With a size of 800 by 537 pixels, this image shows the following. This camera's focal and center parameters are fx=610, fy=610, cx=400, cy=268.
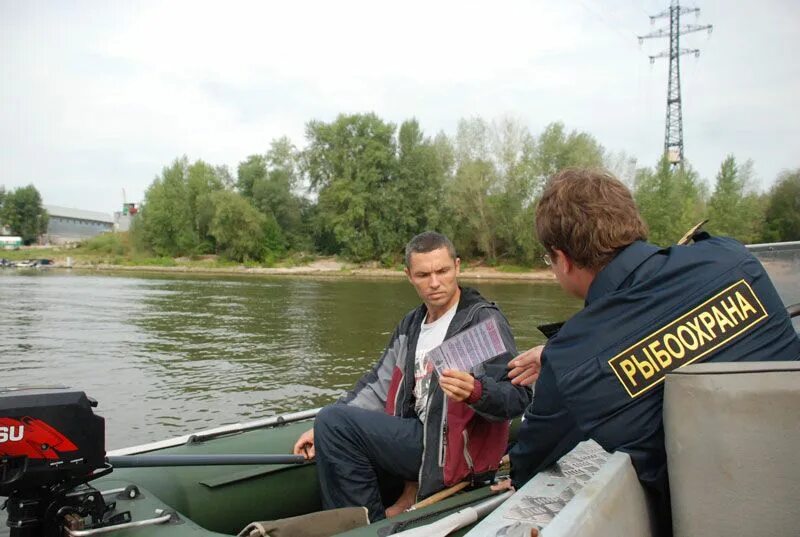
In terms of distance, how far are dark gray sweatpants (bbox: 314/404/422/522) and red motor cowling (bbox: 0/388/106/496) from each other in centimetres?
89

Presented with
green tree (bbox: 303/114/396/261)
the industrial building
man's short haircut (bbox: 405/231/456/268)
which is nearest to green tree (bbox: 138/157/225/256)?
green tree (bbox: 303/114/396/261)

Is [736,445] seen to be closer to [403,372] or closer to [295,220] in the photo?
[403,372]

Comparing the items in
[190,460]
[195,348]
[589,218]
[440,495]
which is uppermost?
[589,218]

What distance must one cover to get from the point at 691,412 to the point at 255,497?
2.10 meters

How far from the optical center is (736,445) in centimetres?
105

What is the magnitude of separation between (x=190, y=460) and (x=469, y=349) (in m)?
1.11

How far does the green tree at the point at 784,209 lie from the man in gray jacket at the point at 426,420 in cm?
3825

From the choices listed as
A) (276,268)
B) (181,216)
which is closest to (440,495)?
(276,268)

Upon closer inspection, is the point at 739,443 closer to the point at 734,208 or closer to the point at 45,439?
the point at 45,439

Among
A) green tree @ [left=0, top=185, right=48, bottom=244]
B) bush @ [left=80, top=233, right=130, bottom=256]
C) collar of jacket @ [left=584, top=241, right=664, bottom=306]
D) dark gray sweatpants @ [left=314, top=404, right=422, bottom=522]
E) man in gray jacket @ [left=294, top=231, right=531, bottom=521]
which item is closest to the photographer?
collar of jacket @ [left=584, top=241, right=664, bottom=306]

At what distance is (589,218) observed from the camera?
1.35 m

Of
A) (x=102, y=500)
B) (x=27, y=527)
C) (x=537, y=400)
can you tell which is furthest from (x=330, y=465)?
(x=537, y=400)

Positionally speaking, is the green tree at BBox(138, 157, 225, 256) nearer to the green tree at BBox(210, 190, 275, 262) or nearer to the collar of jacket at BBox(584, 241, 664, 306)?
the green tree at BBox(210, 190, 275, 262)

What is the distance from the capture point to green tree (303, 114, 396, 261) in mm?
37406
